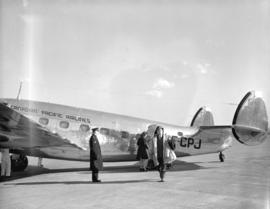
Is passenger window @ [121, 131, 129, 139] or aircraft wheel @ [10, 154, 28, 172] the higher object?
passenger window @ [121, 131, 129, 139]

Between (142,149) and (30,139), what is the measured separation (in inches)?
174

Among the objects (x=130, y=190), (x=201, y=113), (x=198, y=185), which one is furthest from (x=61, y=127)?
(x=201, y=113)

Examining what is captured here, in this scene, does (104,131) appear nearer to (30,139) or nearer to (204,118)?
(30,139)

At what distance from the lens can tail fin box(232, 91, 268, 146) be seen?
43.1 ft

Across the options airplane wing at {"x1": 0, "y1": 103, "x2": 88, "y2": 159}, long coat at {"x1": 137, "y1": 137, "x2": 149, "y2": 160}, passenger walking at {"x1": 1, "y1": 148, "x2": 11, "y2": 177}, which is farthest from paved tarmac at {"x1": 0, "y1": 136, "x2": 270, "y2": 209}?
long coat at {"x1": 137, "y1": 137, "x2": 149, "y2": 160}

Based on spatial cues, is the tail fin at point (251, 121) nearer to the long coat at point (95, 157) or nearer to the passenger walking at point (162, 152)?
the passenger walking at point (162, 152)

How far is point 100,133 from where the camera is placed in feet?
41.8

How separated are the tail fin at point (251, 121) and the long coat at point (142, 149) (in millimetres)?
3849

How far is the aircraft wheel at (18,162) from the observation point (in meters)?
12.8

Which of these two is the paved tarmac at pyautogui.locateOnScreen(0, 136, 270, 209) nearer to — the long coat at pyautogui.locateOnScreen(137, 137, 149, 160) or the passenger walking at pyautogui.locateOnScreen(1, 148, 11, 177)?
the passenger walking at pyautogui.locateOnScreen(1, 148, 11, 177)

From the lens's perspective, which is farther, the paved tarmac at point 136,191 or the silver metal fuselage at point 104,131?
the silver metal fuselage at point 104,131

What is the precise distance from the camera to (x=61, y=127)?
12203mm

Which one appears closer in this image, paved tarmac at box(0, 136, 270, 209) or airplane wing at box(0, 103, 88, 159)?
paved tarmac at box(0, 136, 270, 209)

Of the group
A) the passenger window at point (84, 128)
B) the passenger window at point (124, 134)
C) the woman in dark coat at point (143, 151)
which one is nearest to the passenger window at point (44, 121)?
the passenger window at point (84, 128)
